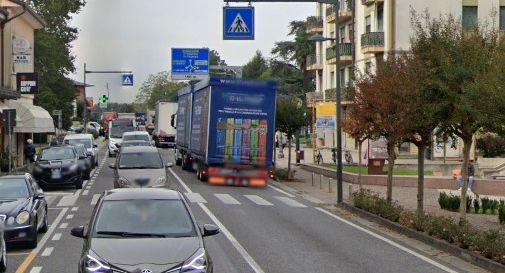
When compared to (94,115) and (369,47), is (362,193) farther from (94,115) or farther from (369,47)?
(94,115)

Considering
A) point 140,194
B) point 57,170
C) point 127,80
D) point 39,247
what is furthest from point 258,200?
point 127,80

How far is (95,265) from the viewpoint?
835cm

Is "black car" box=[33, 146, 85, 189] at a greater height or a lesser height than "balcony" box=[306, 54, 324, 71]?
lesser

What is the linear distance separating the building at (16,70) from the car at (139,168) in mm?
13186

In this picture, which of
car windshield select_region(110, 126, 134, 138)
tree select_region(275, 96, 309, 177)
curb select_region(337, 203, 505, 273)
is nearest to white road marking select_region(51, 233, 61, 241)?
curb select_region(337, 203, 505, 273)

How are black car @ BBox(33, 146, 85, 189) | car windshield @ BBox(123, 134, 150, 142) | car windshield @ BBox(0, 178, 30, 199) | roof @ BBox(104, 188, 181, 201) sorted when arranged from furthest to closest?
car windshield @ BBox(123, 134, 150, 142) → black car @ BBox(33, 146, 85, 189) → car windshield @ BBox(0, 178, 30, 199) → roof @ BBox(104, 188, 181, 201)

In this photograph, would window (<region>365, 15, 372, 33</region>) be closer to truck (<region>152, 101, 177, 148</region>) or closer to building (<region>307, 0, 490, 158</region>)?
building (<region>307, 0, 490, 158</region>)

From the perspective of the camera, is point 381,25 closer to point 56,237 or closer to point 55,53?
point 55,53

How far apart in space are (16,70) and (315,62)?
98.3 ft

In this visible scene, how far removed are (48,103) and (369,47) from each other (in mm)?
28390

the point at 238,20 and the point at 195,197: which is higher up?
the point at 238,20

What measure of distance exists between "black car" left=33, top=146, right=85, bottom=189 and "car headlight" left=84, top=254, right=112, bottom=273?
769 inches

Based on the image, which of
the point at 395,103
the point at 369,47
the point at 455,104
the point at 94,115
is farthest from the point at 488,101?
the point at 94,115

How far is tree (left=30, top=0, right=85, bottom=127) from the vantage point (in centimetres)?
6056
